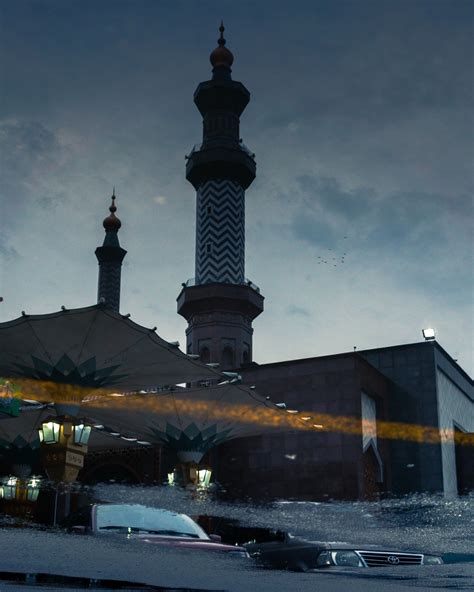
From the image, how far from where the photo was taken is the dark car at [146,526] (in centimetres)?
595

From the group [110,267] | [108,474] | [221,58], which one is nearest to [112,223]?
[110,267]

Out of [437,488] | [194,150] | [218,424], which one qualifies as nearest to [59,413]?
[218,424]

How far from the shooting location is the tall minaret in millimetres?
38656

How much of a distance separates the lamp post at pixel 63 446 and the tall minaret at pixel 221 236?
20.2m

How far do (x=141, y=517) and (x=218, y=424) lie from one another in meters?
18.2

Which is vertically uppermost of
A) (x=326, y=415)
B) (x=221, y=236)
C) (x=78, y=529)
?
(x=221, y=236)

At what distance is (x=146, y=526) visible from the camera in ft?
21.4

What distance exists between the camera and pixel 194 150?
140ft

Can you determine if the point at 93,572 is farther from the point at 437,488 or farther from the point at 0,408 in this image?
the point at 437,488

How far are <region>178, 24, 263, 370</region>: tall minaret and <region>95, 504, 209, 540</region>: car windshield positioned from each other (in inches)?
1201

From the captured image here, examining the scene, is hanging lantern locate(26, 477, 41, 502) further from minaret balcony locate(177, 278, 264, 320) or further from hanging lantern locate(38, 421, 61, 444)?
minaret balcony locate(177, 278, 264, 320)

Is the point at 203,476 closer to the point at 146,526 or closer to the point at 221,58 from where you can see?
the point at 146,526

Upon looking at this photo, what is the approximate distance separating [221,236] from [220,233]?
0.16 m

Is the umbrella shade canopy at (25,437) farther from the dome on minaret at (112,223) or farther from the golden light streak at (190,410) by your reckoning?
the dome on minaret at (112,223)
